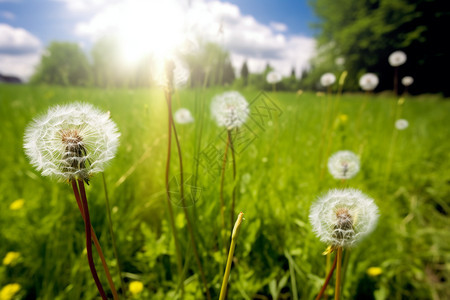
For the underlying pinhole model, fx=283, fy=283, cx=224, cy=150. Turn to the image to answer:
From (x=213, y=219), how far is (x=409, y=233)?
1305 mm

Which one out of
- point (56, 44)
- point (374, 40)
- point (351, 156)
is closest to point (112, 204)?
point (351, 156)

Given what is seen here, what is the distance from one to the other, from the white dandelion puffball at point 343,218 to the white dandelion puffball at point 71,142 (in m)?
0.42

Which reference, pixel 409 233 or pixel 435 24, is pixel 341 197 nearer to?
pixel 409 233

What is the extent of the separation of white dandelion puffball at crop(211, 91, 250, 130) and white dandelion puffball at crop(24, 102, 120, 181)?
439mm

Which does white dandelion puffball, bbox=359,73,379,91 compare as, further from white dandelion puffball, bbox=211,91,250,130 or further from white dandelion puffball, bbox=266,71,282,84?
white dandelion puffball, bbox=211,91,250,130

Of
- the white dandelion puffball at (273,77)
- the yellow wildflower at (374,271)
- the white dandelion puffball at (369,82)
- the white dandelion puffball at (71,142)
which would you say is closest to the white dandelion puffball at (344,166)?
the yellow wildflower at (374,271)

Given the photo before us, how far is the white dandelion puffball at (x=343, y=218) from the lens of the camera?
0.53 meters

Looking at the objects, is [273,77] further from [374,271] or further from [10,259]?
[10,259]

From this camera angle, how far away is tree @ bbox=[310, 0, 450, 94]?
68.8 ft

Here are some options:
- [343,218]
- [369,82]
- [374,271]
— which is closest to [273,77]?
[369,82]

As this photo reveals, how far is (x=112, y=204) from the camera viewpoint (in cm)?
139

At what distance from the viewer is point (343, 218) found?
545 millimetres

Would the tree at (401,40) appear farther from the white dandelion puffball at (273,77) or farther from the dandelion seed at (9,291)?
the dandelion seed at (9,291)

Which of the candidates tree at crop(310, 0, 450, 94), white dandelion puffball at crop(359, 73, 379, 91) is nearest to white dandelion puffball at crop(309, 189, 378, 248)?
white dandelion puffball at crop(359, 73, 379, 91)
